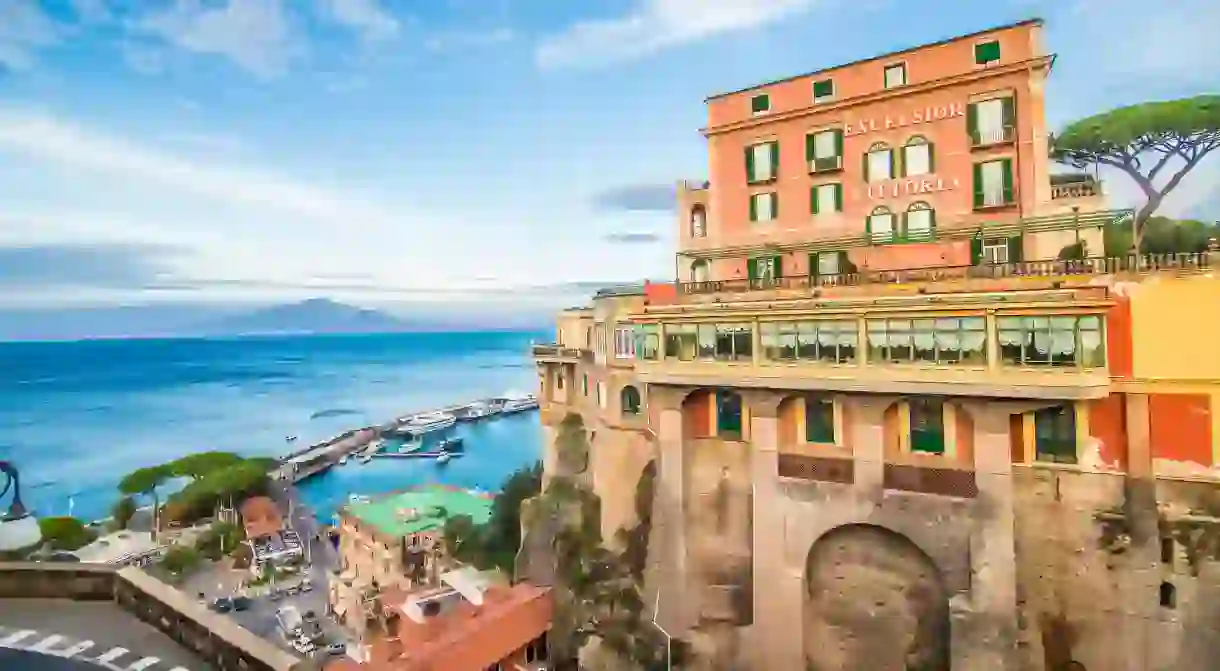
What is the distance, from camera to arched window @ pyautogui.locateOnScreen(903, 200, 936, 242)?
58.4 feet

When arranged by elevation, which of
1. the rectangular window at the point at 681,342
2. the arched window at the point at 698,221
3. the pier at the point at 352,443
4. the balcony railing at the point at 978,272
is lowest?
the pier at the point at 352,443

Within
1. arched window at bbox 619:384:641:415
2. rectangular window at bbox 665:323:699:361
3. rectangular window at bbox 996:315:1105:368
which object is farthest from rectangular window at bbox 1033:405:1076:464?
arched window at bbox 619:384:641:415

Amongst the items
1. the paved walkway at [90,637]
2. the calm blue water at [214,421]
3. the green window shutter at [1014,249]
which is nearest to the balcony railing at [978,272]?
the green window shutter at [1014,249]

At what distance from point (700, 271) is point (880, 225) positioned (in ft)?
17.8

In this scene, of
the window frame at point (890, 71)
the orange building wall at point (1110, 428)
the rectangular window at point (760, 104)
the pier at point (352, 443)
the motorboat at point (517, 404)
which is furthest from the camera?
the motorboat at point (517, 404)

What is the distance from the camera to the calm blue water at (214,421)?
241ft

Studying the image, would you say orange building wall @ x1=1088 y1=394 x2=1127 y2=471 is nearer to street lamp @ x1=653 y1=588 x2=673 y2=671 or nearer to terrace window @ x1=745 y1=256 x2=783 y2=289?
terrace window @ x1=745 y1=256 x2=783 y2=289

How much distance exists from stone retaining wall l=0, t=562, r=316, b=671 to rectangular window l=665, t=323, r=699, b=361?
430 inches

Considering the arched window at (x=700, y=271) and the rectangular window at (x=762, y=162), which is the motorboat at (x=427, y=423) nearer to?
the arched window at (x=700, y=271)

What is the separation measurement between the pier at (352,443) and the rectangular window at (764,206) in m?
54.8

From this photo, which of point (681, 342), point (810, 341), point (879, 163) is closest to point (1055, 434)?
point (810, 341)

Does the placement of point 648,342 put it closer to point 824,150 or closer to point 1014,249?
point 824,150

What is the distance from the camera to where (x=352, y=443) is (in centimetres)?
8438

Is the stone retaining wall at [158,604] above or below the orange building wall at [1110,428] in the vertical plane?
below
